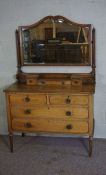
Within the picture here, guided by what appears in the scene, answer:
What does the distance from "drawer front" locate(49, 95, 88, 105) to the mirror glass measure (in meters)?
0.56

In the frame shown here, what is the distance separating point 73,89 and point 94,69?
18.1 inches

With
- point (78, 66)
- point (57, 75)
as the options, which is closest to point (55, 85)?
point (57, 75)

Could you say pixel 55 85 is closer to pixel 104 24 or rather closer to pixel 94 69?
pixel 94 69

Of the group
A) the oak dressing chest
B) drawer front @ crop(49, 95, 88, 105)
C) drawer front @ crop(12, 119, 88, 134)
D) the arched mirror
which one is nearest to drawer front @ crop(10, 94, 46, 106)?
the oak dressing chest

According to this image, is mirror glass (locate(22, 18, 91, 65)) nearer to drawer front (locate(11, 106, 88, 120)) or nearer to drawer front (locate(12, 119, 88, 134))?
drawer front (locate(11, 106, 88, 120))

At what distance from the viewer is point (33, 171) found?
2.69m

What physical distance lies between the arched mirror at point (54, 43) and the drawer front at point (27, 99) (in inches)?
22.1

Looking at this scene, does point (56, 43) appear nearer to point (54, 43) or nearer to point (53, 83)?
point (54, 43)

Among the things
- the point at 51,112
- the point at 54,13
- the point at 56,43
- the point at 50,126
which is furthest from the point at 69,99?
the point at 54,13

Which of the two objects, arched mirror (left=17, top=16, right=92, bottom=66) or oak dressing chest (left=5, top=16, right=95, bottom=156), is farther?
arched mirror (left=17, top=16, right=92, bottom=66)

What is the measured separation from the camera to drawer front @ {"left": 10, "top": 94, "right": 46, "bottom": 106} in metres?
2.87

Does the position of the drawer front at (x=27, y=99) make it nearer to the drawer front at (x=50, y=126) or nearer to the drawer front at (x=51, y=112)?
the drawer front at (x=51, y=112)

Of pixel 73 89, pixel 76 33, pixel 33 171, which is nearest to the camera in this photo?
pixel 33 171

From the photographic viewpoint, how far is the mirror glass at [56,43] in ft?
10.2
